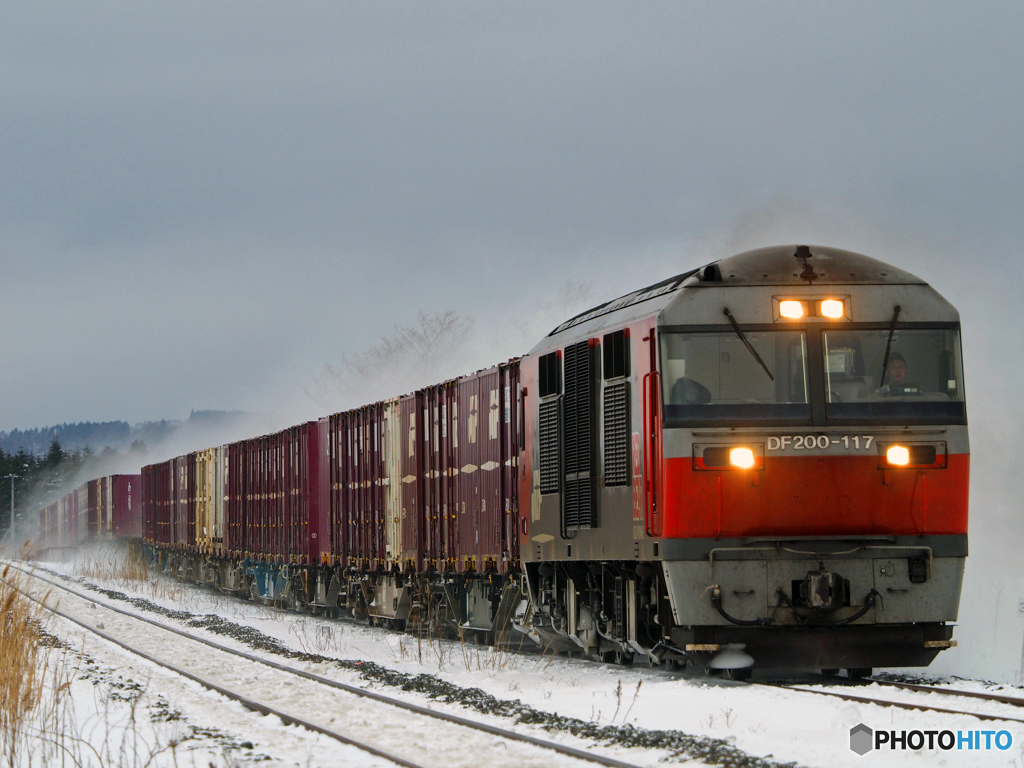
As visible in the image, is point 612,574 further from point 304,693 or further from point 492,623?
point 492,623

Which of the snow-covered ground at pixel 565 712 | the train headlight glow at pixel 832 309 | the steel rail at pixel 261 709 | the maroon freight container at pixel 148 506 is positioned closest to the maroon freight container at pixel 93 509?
the maroon freight container at pixel 148 506

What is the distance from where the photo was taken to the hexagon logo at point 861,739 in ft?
28.5

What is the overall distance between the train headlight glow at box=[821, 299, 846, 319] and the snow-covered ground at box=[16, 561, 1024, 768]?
313cm

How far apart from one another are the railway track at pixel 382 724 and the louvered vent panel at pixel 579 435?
2.68m

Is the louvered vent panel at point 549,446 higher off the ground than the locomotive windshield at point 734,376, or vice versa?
the locomotive windshield at point 734,376

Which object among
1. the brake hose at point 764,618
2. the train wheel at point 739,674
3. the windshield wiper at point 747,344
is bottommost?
the train wheel at point 739,674

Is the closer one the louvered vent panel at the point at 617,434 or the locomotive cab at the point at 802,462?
the locomotive cab at the point at 802,462

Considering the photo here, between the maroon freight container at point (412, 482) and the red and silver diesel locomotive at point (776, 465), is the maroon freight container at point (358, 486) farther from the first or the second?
the red and silver diesel locomotive at point (776, 465)

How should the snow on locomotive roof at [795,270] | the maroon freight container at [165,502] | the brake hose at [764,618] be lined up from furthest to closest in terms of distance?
the maroon freight container at [165,502] < the snow on locomotive roof at [795,270] < the brake hose at [764,618]

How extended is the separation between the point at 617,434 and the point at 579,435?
37.4 inches

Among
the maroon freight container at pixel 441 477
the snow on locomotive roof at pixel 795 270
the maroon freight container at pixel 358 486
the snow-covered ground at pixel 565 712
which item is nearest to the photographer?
the snow-covered ground at pixel 565 712

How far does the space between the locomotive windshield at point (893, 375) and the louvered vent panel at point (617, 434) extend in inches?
75.4

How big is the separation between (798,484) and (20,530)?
405 ft

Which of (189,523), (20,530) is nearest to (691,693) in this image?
(189,523)
